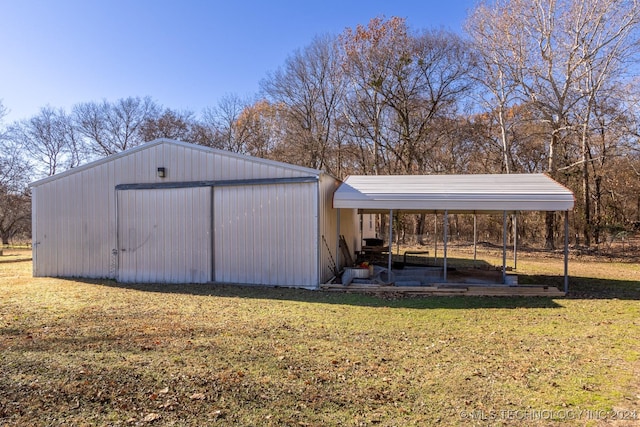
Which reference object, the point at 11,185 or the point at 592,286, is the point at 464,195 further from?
the point at 11,185

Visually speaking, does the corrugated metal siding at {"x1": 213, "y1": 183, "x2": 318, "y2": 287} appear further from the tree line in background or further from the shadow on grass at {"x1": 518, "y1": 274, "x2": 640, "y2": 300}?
the tree line in background

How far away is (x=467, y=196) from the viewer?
339 inches

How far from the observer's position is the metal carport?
27.2 ft

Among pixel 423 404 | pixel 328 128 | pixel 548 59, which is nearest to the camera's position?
pixel 423 404

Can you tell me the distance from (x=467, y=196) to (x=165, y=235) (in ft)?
24.7

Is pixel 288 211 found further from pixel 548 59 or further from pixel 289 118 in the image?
pixel 289 118

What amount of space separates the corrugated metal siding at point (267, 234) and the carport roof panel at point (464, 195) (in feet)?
3.35

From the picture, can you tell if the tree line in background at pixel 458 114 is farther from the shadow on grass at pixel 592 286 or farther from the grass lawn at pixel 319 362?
the grass lawn at pixel 319 362

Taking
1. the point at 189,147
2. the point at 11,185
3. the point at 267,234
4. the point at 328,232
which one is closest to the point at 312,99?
the point at 189,147

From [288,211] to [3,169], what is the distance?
27.8 metres

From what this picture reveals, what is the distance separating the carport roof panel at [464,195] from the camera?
27.3 feet

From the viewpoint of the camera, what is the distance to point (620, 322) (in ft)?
19.0

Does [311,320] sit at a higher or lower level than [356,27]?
lower

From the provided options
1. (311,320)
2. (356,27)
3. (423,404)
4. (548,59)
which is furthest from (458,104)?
(423,404)
